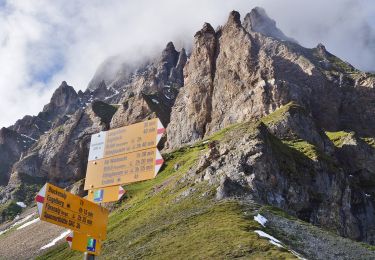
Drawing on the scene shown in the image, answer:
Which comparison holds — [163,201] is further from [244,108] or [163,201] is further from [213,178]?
[244,108]

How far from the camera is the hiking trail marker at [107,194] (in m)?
20.8

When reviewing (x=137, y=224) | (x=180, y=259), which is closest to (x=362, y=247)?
(x=180, y=259)

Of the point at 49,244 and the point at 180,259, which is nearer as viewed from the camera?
the point at 180,259

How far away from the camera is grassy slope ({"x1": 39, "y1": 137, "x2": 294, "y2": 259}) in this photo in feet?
163

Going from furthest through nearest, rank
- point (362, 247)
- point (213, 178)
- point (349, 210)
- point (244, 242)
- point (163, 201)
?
1. point (349, 210)
2. point (163, 201)
3. point (213, 178)
4. point (362, 247)
5. point (244, 242)

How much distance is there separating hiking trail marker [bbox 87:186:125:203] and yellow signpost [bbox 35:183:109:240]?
1.21 m

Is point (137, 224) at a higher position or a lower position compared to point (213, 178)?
lower

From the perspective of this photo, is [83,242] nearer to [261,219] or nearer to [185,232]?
[185,232]

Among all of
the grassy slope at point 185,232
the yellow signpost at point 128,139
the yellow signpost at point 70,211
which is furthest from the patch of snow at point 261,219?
the yellow signpost at point 70,211

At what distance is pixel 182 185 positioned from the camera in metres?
102

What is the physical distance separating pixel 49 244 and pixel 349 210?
6960cm

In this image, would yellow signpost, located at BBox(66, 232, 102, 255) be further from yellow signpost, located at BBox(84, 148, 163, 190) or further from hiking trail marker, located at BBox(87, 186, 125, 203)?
yellow signpost, located at BBox(84, 148, 163, 190)

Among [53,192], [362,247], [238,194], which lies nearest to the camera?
[53,192]

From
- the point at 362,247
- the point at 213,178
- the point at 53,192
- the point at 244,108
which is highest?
the point at 244,108
